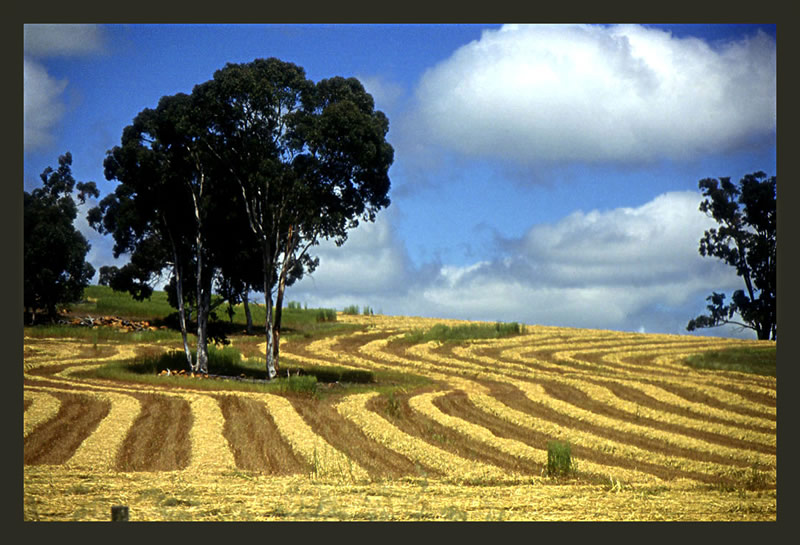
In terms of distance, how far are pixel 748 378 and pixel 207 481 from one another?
102 feet

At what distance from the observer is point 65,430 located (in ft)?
80.7

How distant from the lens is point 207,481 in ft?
61.0

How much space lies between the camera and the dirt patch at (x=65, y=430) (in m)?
21.4

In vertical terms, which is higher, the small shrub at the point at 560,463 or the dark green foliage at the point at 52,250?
the dark green foliage at the point at 52,250

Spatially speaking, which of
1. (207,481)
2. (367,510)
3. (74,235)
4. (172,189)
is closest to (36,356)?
(74,235)

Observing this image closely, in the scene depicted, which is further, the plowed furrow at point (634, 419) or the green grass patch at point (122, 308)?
the green grass patch at point (122, 308)

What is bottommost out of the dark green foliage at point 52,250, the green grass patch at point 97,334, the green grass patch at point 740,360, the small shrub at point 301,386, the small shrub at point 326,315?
the small shrub at point 301,386

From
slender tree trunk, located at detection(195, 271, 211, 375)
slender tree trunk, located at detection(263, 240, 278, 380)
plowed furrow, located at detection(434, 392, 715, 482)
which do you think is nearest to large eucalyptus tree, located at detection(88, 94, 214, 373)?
slender tree trunk, located at detection(195, 271, 211, 375)

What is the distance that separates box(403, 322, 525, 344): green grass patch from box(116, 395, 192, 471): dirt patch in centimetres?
3198

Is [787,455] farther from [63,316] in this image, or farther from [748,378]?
[63,316]

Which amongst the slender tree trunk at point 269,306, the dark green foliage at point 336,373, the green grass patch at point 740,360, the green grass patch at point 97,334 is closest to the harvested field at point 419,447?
the green grass patch at point 740,360

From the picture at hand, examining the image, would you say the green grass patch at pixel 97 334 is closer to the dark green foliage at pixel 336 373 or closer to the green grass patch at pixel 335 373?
the green grass patch at pixel 335 373

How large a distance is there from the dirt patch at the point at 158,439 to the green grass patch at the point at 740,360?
3032cm

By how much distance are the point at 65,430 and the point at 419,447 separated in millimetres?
11423
